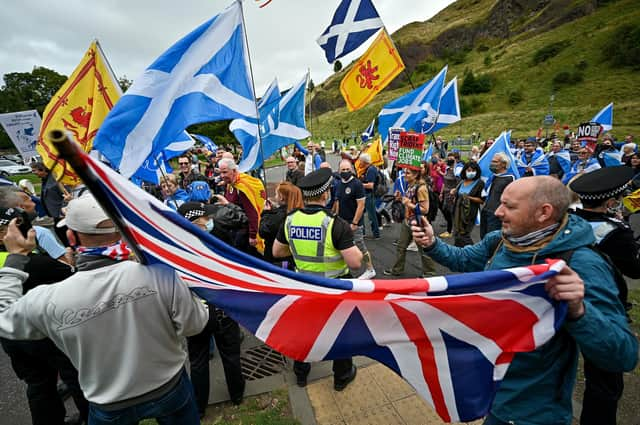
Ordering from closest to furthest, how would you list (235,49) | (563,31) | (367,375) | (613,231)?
1. (613,231)
2. (367,375)
3. (235,49)
4. (563,31)

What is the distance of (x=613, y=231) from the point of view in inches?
91.5

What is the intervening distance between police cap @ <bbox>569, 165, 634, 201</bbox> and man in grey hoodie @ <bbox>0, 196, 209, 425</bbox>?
2.93 m

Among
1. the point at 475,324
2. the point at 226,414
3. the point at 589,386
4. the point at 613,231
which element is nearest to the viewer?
the point at 475,324

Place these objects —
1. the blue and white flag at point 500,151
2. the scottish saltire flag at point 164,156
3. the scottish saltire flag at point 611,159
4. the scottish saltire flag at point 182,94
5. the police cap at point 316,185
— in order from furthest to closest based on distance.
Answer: the scottish saltire flag at point 611,159, the blue and white flag at point 500,151, the scottish saltire flag at point 164,156, the scottish saltire flag at point 182,94, the police cap at point 316,185

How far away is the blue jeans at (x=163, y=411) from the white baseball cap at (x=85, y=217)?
3.30 ft

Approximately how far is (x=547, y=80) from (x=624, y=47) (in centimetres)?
997

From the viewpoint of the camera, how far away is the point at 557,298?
126cm

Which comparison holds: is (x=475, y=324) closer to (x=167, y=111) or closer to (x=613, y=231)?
(x=613, y=231)

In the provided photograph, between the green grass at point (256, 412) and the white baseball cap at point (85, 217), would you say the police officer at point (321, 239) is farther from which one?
the white baseball cap at point (85, 217)

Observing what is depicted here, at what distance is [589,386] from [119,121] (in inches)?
173

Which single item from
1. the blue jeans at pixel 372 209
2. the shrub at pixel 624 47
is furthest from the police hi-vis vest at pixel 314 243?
the shrub at pixel 624 47

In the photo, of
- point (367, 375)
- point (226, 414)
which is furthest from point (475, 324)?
point (226, 414)

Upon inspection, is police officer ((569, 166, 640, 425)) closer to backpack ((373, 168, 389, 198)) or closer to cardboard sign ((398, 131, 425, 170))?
cardboard sign ((398, 131, 425, 170))

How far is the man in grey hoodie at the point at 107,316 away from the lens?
4.79 ft
